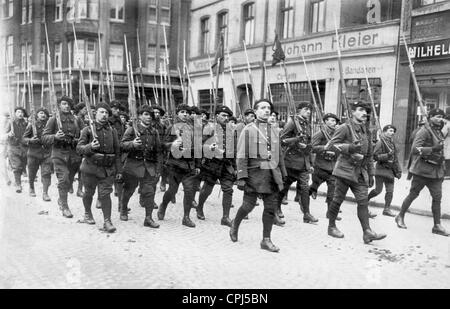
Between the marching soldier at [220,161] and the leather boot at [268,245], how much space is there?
4.80ft

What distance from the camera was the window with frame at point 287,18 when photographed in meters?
18.0

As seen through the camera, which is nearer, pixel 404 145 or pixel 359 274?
pixel 359 274

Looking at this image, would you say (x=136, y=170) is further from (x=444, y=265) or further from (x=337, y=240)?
(x=444, y=265)

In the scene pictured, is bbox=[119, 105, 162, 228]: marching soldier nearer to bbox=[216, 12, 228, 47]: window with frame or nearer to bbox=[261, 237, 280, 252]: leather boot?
bbox=[261, 237, 280, 252]: leather boot

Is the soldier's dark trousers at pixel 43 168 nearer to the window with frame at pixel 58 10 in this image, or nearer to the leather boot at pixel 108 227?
the leather boot at pixel 108 227

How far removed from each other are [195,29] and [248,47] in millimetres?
4548

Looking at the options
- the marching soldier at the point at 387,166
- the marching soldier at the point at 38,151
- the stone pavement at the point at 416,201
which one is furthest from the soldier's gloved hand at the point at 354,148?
the marching soldier at the point at 38,151

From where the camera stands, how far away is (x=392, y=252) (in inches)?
234

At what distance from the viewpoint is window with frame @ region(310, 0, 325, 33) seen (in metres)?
16.7

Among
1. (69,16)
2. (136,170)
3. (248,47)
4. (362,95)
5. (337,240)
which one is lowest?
(337,240)
